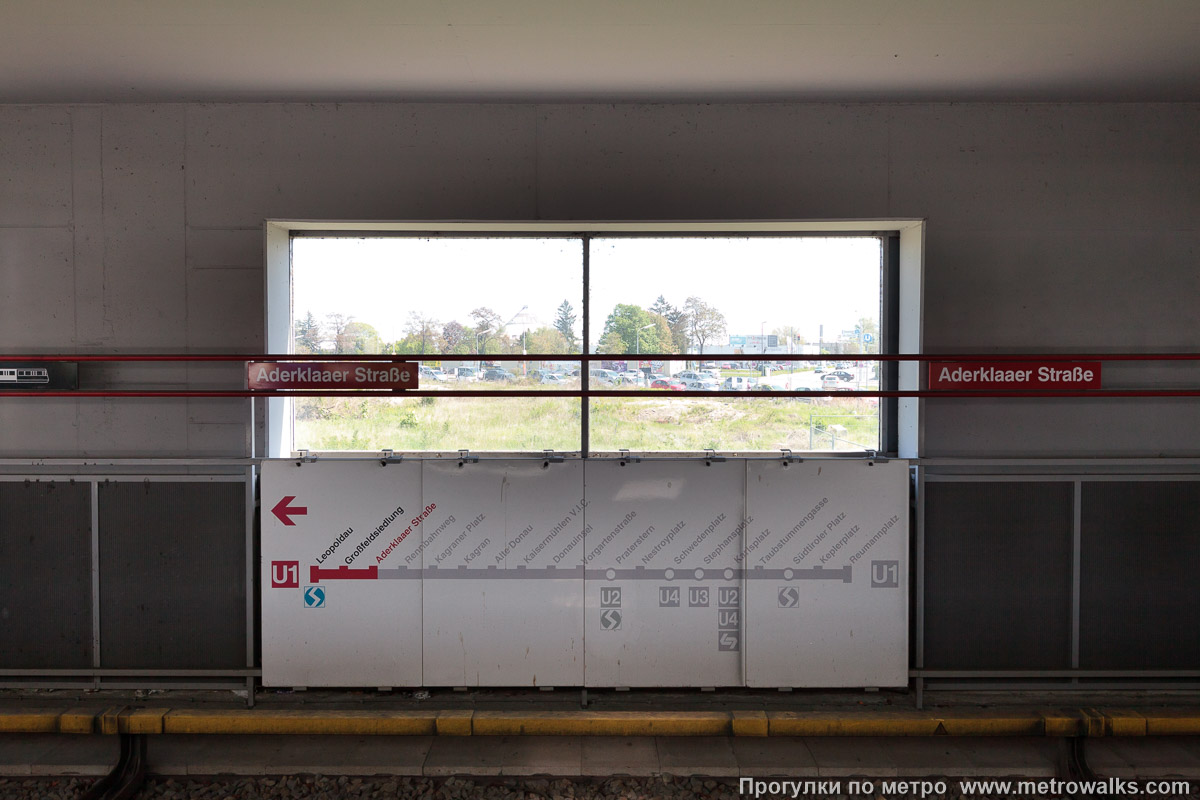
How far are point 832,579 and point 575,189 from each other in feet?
9.31

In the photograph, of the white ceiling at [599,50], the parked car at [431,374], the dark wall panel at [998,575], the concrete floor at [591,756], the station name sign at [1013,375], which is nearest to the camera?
the white ceiling at [599,50]

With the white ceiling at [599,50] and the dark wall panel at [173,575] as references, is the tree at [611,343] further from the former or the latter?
the dark wall panel at [173,575]

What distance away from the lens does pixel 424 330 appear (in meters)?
3.92

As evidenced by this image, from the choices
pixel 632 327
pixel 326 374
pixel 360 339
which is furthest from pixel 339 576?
pixel 632 327

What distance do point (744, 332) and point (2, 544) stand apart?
4.80 m

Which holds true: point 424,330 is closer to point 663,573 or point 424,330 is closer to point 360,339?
point 360,339

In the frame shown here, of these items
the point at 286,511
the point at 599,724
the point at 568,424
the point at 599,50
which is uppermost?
the point at 599,50

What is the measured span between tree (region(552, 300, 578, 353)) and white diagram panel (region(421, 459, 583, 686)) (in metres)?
0.75

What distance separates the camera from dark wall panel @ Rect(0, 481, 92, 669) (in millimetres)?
3748

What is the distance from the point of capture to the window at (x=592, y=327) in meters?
3.88

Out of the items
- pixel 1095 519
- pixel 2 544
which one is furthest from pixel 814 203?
pixel 2 544

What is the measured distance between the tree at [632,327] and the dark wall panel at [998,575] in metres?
1.94

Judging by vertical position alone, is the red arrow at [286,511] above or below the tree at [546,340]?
below

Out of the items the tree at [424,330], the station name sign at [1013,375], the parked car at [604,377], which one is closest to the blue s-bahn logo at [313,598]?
the tree at [424,330]
